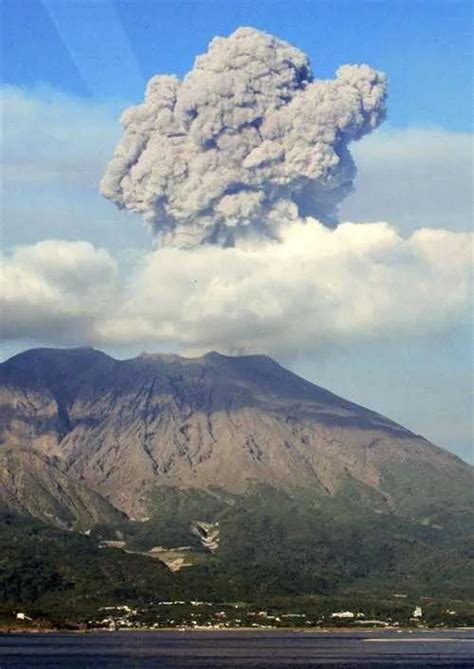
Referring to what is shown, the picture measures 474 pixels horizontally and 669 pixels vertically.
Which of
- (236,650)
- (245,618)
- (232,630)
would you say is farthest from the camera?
(245,618)

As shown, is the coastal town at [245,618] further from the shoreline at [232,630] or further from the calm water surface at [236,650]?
the calm water surface at [236,650]

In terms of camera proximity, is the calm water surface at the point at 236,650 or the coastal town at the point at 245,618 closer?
the calm water surface at the point at 236,650

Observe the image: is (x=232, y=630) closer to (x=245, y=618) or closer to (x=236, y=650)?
(x=245, y=618)

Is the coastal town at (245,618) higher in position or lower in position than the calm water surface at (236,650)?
higher

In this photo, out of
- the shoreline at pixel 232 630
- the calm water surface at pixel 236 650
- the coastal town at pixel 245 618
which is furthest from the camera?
the coastal town at pixel 245 618

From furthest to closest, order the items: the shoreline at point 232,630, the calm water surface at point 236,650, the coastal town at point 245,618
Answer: the coastal town at point 245,618
the shoreline at point 232,630
the calm water surface at point 236,650

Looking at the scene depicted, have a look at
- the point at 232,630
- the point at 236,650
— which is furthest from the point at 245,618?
the point at 236,650

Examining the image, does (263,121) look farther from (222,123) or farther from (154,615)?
(154,615)

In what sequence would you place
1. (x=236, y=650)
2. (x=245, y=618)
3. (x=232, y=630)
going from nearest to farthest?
(x=236, y=650) → (x=232, y=630) → (x=245, y=618)

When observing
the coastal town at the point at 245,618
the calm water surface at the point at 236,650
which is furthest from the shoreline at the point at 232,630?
the calm water surface at the point at 236,650

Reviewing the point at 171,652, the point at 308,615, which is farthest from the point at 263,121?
the point at 171,652

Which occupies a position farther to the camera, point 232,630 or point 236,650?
point 232,630
